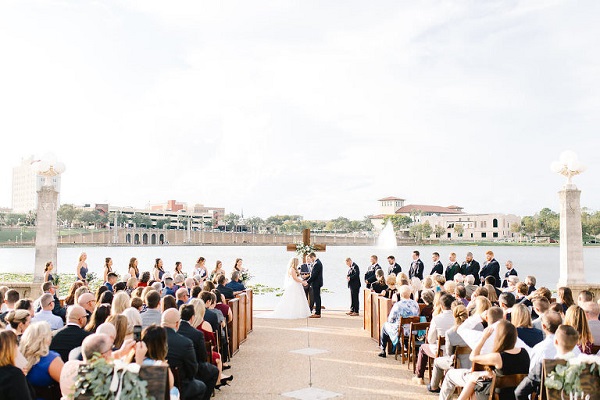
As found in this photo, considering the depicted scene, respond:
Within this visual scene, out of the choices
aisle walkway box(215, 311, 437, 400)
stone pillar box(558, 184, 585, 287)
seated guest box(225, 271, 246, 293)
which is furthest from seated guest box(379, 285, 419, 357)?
stone pillar box(558, 184, 585, 287)

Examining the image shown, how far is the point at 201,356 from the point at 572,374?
144 inches

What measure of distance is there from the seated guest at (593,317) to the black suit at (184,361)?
14.3 feet

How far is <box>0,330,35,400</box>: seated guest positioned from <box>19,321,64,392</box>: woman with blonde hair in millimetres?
483

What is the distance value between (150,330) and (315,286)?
995 cm

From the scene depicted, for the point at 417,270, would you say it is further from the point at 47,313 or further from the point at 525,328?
the point at 47,313

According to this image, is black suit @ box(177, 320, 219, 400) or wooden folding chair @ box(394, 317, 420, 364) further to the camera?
wooden folding chair @ box(394, 317, 420, 364)

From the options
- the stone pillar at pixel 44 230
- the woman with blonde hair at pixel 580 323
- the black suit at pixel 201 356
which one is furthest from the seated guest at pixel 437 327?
the stone pillar at pixel 44 230

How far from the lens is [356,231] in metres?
177

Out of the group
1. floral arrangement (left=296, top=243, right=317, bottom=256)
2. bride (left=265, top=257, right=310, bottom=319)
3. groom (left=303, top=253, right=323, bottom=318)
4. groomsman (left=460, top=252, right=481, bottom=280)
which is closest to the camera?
bride (left=265, top=257, right=310, bottom=319)

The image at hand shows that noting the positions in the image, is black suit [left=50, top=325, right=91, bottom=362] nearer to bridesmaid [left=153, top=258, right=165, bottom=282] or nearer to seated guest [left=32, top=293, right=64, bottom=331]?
seated guest [left=32, top=293, right=64, bottom=331]

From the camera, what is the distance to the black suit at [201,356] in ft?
19.2

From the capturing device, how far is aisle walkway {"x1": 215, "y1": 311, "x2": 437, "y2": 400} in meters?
7.13

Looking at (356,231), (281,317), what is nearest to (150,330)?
(281,317)

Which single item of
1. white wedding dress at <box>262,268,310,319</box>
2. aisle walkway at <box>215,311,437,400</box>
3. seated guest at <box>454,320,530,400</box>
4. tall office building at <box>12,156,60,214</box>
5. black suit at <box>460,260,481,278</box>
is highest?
tall office building at <box>12,156,60,214</box>
